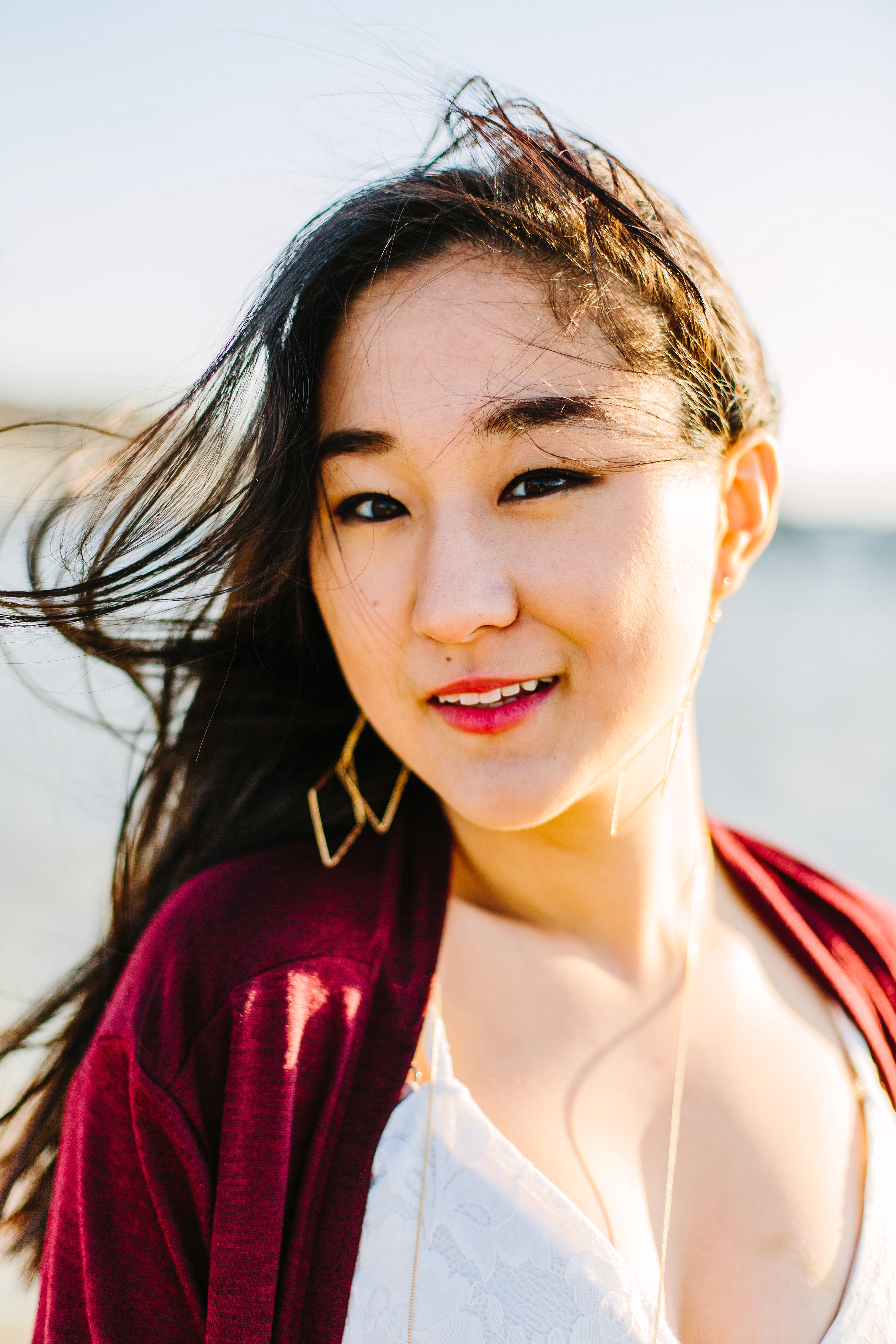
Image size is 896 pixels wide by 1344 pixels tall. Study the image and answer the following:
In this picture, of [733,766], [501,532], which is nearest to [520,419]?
[501,532]

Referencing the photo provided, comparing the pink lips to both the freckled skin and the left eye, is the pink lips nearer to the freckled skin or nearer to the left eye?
the freckled skin

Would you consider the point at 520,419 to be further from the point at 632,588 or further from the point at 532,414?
the point at 632,588

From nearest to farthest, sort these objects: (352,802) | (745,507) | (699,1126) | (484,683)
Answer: (484,683) < (699,1126) < (745,507) < (352,802)

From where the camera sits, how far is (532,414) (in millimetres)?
1107

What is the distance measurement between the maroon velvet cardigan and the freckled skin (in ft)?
0.55

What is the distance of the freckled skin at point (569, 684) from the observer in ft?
3.68

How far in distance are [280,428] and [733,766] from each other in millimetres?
6686

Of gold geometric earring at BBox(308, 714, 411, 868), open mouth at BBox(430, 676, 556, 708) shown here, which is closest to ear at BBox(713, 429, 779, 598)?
open mouth at BBox(430, 676, 556, 708)

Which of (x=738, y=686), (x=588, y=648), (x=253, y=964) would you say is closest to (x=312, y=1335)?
(x=253, y=964)

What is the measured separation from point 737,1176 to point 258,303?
134 cm

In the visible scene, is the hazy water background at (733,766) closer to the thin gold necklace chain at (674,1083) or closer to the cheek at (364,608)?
the cheek at (364,608)

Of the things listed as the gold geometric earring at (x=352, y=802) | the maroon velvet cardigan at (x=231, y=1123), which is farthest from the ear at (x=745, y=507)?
the maroon velvet cardigan at (x=231, y=1123)

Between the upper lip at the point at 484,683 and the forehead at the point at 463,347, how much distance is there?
1.07 ft

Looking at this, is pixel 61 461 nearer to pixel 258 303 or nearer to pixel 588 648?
pixel 258 303
